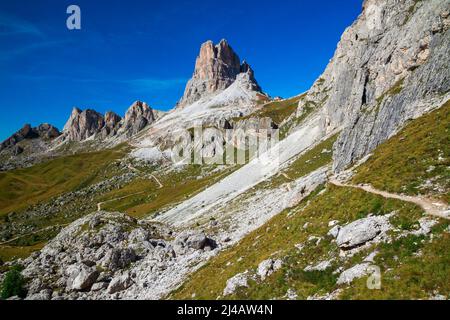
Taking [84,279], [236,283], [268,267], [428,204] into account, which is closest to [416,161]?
[428,204]

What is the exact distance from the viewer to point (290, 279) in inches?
1137

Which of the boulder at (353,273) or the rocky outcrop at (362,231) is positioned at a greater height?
the rocky outcrop at (362,231)

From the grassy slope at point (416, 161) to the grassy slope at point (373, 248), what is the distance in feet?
0.34

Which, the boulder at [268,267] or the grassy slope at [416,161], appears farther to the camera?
the boulder at [268,267]

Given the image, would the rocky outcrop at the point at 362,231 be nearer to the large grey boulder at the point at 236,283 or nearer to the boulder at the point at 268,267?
the boulder at the point at 268,267

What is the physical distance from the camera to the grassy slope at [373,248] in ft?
72.3

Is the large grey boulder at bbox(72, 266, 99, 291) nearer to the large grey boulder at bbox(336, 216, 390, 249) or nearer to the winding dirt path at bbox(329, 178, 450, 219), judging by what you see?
the large grey boulder at bbox(336, 216, 390, 249)

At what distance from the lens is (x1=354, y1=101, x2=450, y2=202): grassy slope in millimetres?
31031

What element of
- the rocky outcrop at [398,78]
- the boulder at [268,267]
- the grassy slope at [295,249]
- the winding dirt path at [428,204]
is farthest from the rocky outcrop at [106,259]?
the rocky outcrop at [398,78]

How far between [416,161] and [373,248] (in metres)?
13.7

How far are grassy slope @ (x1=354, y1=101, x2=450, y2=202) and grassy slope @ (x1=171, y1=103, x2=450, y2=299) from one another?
0.34 feet

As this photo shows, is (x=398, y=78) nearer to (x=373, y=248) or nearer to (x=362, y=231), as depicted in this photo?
(x=362, y=231)
